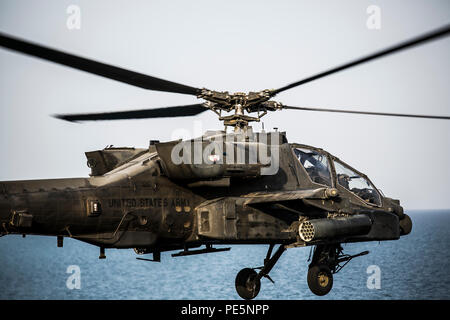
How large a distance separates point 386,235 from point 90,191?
757 centimetres

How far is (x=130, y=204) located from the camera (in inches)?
466

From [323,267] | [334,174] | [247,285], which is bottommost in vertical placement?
[247,285]

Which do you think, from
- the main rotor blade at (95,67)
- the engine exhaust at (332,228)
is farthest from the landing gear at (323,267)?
the main rotor blade at (95,67)

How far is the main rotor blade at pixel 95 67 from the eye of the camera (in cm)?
823

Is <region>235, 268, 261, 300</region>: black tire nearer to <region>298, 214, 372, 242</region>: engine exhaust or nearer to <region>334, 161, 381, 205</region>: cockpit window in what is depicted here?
<region>298, 214, 372, 242</region>: engine exhaust

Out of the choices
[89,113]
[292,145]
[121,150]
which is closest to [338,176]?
[292,145]

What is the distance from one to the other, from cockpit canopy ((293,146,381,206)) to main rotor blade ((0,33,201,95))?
3.54m

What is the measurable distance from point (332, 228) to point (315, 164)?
268cm

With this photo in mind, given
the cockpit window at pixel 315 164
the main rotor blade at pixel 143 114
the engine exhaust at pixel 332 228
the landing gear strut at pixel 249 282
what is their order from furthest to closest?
the landing gear strut at pixel 249 282
the cockpit window at pixel 315 164
the main rotor blade at pixel 143 114
the engine exhaust at pixel 332 228

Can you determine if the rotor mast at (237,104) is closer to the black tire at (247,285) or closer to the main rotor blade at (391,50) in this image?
the main rotor blade at (391,50)

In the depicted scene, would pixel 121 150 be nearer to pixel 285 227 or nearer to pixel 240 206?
pixel 240 206

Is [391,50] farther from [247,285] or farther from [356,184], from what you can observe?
[247,285]

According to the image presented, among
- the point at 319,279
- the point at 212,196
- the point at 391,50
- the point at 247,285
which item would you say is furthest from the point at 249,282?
the point at 391,50

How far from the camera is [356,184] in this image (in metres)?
15.2
